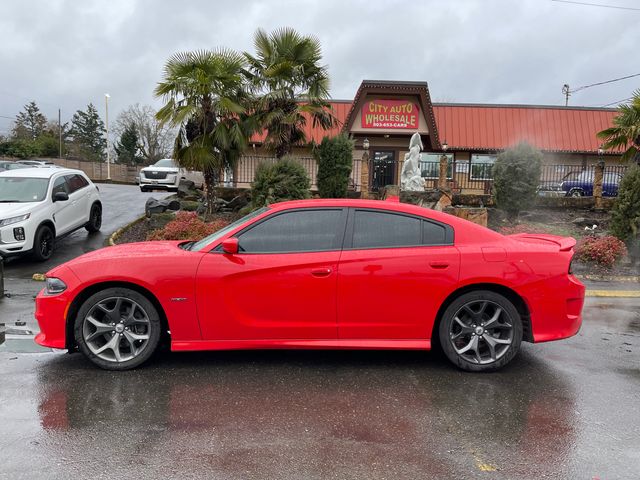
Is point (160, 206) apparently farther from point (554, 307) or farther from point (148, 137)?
point (148, 137)

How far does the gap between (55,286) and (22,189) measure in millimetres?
7241

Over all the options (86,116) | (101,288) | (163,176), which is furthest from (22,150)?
(101,288)

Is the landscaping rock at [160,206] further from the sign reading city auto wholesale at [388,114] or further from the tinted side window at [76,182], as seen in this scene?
the sign reading city auto wholesale at [388,114]

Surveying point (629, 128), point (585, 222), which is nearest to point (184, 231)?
point (585, 222)

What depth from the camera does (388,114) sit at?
882 inches

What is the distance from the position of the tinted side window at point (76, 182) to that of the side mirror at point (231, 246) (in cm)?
857

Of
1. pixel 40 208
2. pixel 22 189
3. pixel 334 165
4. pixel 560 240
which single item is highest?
pixel 334 165

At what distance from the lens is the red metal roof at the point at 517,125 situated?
23.4 m

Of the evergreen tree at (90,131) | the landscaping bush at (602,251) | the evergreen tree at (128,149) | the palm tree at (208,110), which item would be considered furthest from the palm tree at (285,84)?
the evergreen tree at (90,131)

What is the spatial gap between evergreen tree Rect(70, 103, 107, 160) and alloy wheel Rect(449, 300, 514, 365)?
77.3 m

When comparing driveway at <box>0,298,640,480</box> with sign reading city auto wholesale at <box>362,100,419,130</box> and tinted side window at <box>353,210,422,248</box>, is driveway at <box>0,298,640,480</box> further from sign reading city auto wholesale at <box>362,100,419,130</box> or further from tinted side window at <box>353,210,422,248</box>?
sign reading city auto wholesale at <box>362,100,419,130</box>

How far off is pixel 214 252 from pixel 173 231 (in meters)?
6.51

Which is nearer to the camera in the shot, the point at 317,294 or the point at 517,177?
the point at 317,294

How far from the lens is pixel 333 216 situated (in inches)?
181
